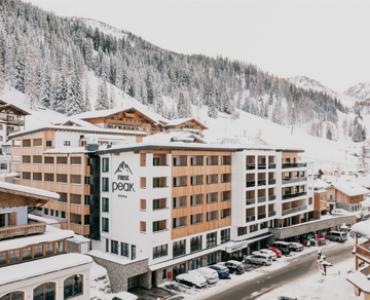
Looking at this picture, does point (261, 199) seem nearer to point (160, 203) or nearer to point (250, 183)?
point (250, 183)

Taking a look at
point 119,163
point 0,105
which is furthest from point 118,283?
point 0,105

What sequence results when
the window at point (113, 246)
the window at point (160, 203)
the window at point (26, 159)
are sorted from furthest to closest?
the window at point (26, 159)
the window at point (113, 246)
the window at point (160, 203)

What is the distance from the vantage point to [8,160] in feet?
235

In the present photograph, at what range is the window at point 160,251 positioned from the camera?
4242 cm

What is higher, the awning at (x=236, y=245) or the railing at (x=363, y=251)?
the railing at (x=363, y=251)

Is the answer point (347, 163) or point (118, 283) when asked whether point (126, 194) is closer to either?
point (118, 283)

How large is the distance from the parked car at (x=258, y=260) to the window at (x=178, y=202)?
13161 mm

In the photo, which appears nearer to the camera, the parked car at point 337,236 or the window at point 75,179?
the window at point 75,179

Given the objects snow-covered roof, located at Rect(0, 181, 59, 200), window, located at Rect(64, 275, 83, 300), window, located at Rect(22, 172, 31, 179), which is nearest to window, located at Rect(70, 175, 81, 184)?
window, located at Rect(22, 172, 31, 179)

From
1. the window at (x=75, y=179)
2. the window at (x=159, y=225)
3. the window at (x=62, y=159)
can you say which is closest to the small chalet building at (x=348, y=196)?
the window at (x=159, y=225)

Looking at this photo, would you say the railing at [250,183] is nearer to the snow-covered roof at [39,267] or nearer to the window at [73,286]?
the snow-covered roof at [39,267]

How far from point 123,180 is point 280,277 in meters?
21.8

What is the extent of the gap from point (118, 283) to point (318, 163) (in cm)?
12908

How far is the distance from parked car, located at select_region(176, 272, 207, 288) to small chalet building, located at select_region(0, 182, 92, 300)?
13.5 metres
